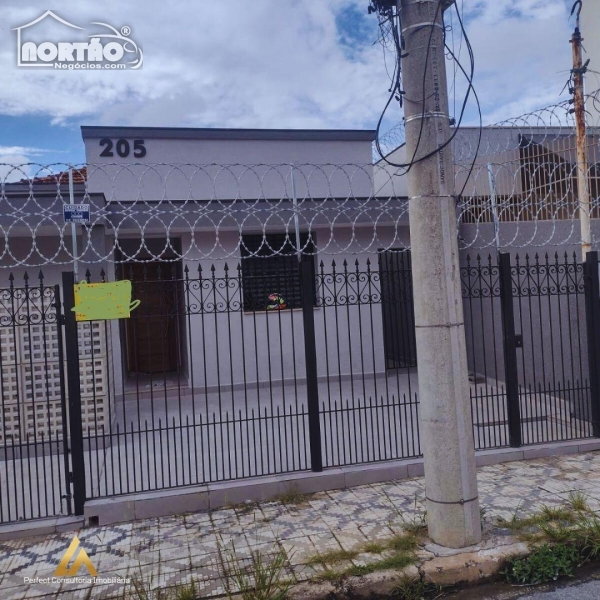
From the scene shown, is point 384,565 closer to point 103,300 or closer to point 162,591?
point 162,591

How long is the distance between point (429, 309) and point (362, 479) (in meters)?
2.44

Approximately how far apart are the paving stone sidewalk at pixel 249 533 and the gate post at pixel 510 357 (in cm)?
58

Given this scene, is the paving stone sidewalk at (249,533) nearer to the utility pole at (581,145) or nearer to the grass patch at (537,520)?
the grass patch at (537,520)

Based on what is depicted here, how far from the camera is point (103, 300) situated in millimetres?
5551

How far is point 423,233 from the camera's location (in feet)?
14.8

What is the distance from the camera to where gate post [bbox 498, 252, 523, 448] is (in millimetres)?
6699

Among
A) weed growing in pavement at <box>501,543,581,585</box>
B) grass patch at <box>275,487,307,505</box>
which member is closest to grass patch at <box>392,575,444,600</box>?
weed growing in pavement at <box>501,543,581,585</box>

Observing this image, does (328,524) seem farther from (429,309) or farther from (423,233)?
(423,233)

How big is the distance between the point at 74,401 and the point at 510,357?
4733mm

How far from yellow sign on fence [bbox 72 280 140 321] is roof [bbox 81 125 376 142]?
615cm

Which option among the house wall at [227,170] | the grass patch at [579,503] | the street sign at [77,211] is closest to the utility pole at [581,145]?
the grass patch at [579,503]

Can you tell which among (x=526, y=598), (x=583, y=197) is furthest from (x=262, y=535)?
(x=583, y=197)

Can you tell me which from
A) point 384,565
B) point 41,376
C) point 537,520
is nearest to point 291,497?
point 384,565

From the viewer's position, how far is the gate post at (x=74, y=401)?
17.9 ft
